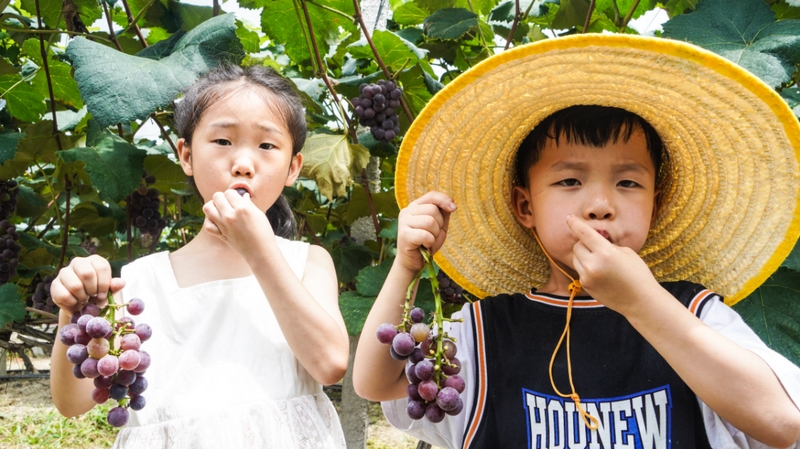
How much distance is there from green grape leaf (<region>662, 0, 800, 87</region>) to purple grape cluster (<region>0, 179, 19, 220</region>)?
7.62ft

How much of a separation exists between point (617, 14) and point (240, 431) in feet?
5.50

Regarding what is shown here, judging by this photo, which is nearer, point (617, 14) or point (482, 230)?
point (482, 230)

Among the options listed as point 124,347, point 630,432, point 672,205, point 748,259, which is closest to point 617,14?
point 672,205

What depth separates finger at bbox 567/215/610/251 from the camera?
993mm

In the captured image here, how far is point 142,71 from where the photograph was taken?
1.39 m

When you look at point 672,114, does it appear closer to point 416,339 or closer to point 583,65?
point 583,65

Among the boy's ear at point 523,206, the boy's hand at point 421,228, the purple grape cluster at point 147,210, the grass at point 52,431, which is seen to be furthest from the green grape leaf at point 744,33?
the grass at point 52,431

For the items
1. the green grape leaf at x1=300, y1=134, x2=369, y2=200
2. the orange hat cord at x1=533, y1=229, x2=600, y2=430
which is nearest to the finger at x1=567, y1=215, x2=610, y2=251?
the orange hat cord at x1=533, y1=229, x2=600, y2=430

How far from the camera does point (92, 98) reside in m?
1.32

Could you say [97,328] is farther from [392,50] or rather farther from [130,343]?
[392,50]

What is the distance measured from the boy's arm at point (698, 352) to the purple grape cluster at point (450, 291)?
40.7 inches

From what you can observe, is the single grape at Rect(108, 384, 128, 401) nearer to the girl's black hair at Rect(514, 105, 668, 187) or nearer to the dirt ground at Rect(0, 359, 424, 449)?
the girl's black hair at Rect(514, 105, 668, 187)

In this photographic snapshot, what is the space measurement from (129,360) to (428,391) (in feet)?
1.44

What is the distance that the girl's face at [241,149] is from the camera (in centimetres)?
123
